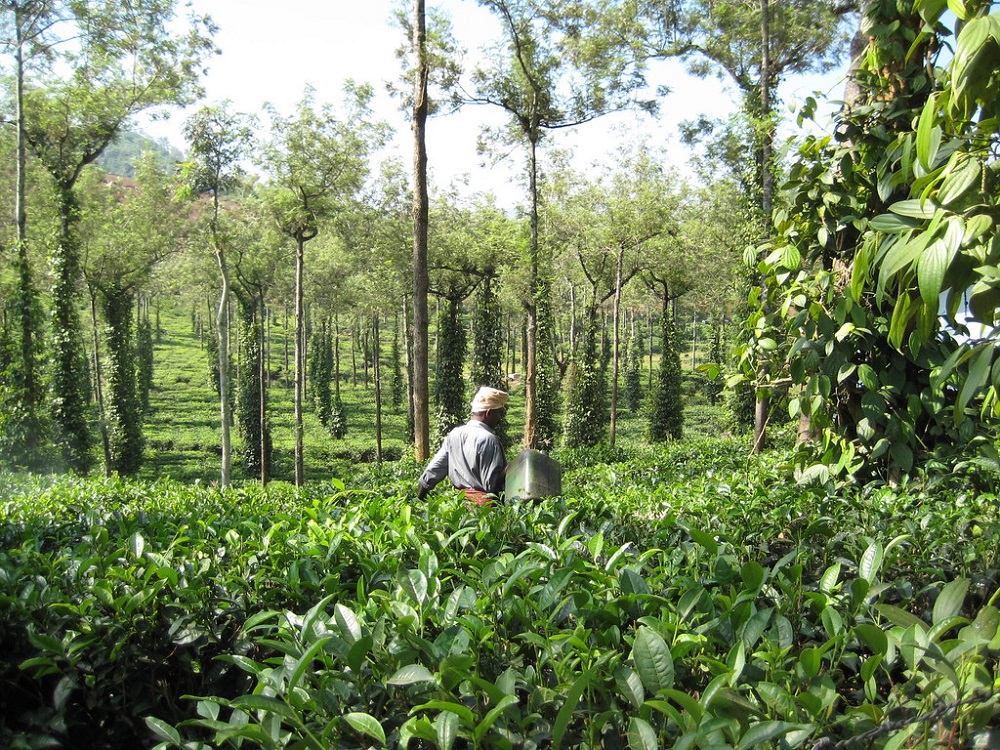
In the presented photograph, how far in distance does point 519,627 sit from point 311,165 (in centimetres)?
1811

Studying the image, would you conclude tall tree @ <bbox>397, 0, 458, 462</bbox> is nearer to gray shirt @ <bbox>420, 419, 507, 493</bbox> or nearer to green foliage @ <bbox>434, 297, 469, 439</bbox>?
gray shirt @ <bbox>420, 419, 507, 493</bbox>

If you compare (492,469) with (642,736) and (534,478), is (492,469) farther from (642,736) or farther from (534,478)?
(642,736)

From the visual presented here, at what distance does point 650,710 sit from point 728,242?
68.4 ft

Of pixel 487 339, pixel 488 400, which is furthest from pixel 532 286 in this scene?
pixel 488 400

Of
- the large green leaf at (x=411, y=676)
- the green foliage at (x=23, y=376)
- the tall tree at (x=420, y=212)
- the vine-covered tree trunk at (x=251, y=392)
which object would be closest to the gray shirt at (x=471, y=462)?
the large green leaf at (x=411, y=676)

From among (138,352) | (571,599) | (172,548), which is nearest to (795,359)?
(571,599)

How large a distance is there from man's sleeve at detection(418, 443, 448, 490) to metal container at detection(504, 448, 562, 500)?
0.97 meters

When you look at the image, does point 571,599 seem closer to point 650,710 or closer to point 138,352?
point 650,710

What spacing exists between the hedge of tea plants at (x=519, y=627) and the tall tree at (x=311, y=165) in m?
16.0

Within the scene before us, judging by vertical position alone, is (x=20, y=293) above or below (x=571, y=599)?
above

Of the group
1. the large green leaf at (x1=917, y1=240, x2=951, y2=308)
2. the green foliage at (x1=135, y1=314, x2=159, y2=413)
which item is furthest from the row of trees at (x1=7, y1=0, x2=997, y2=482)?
the green foliage at (x1=135, y1=314, x2=159, y2=413)

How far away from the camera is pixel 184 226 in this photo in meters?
24.7

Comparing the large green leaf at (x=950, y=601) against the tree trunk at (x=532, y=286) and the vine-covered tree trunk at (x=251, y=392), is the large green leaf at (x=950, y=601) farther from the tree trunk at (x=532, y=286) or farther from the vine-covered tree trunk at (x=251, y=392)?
the vine-covered tree trunk at (x=251, y=392)

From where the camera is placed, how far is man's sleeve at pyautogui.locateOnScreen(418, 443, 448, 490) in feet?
13.5
